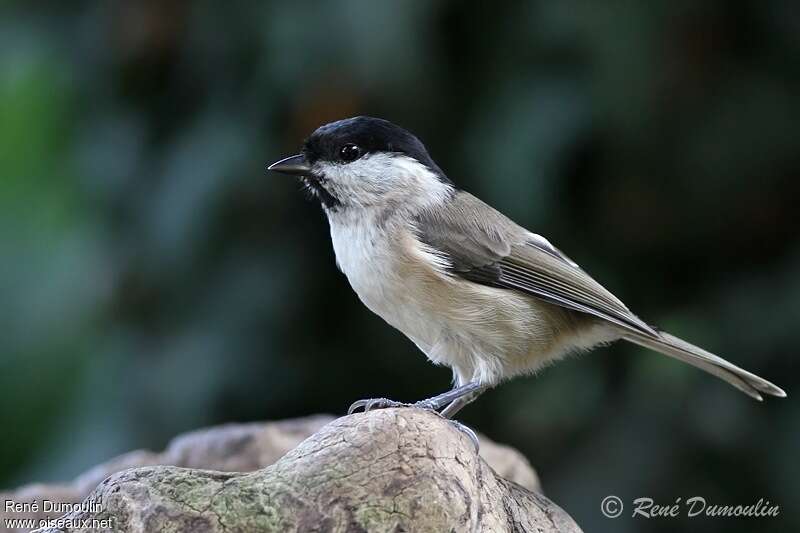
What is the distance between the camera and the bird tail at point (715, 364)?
8.93 ft

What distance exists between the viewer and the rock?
75.4 inches

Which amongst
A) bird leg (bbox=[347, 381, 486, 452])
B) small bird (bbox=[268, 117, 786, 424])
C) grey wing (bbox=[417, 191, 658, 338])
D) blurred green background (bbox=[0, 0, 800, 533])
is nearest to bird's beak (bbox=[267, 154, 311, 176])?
small bird (bbox=[268, 117, 786, 424])

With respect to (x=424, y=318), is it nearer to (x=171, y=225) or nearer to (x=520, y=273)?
(x=520, y=273)

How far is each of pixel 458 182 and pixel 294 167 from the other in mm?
742

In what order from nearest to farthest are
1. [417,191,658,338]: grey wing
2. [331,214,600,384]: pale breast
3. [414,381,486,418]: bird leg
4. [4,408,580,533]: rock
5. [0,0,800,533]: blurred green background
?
[4,408,580,533]: rock
[414,381,486,418]: bird leg
[331,214,600,384]: pale breast
[417,191,658,338]: grey wing
[0,0,800,533]: blurred green background

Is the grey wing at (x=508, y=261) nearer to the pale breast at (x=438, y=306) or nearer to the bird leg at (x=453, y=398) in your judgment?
the pale breast at (x=438, y=306)

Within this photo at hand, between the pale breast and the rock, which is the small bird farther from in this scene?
the rock

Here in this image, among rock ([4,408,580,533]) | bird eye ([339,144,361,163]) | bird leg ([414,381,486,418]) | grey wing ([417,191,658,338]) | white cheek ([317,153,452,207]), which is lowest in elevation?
bird leg ([414,381,486,418])

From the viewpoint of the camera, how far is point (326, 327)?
3562mm

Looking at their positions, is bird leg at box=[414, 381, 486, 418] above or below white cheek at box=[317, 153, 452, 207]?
below

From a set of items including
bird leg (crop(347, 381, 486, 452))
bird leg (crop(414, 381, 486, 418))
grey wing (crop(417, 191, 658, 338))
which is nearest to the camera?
bird leg (crop(347, 381, 486, 452))

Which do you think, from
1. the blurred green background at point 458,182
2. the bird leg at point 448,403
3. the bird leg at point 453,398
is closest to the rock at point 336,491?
the bird leg at point 448,403

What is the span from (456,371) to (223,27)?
1.51m

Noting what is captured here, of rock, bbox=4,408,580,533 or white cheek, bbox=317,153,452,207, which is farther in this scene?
white cheek, bbox=317,153,452,207
